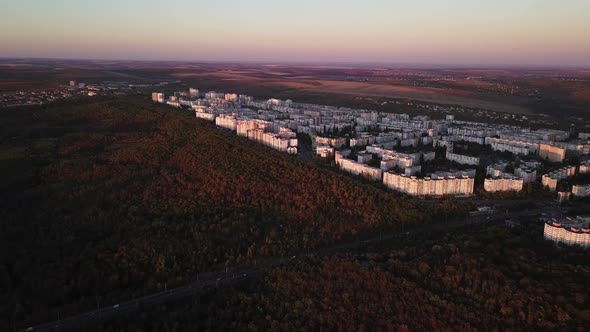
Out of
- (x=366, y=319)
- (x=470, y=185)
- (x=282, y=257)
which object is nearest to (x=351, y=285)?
(x=366, y=319)

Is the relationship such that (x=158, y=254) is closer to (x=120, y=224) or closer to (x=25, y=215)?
(x=120, y=224)

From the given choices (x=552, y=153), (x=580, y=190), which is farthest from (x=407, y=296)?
(x=552, y=153)

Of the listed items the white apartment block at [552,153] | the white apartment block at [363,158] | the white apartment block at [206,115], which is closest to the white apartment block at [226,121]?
the white apartment block at [206,115]

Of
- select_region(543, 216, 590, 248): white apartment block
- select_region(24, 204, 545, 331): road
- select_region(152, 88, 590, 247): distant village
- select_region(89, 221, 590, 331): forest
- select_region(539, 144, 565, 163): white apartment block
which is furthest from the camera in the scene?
select_region(539, 144, 565, 163): white apartment block

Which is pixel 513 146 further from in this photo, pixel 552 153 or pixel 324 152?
pixel 324 152

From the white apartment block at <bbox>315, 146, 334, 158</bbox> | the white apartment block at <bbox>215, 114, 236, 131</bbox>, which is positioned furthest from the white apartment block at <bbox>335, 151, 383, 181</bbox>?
the white apartment block at <bbox>215, 114, 236, 131</bbox>

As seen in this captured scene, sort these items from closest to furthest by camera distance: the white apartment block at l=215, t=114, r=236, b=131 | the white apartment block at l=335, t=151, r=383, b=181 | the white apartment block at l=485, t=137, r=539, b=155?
1. the white apartment block at l=335, t=151, r=383, b=181
2. the white apartment block at l=485, t=137, r=539, b=155
3. the white apartment block at l=215, t=114, r=236, b=131

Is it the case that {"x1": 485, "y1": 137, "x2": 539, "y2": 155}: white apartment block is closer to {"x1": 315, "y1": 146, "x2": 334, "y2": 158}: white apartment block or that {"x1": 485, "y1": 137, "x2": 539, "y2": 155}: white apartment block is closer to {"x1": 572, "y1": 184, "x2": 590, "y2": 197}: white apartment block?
{"x1": 572, "y1": 184, "x2": 590, "y2": 197}: white apartment block
